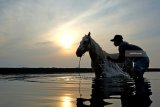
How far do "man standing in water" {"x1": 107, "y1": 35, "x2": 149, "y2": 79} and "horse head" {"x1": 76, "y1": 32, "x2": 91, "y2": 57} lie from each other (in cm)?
441

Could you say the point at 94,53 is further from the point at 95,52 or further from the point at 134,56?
the point at 134,56

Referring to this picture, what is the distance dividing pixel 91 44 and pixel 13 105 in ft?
35.3

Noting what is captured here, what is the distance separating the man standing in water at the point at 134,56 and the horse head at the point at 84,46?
4.41 metres

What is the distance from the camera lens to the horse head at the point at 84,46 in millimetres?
19736

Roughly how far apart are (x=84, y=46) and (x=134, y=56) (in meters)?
4.77

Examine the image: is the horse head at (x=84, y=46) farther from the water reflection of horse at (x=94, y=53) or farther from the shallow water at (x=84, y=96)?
the shallow water at (x=84, y=96)

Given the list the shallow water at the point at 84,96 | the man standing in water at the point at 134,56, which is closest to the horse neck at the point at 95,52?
the shallow water at the point at 84,96

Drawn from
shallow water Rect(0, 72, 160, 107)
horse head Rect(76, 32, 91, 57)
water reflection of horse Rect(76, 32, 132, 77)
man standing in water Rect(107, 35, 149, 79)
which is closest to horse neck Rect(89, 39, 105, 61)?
water reflection of horse Rect(76, 32, 132, 77)

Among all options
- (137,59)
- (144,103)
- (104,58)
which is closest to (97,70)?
(104,58)

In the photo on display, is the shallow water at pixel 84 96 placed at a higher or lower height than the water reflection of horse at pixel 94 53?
lower

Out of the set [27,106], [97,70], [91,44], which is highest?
[91,44]

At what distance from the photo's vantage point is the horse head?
64.8 ft

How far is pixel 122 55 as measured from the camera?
48.9 feet

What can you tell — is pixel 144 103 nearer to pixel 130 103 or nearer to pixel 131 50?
pixel 130 103
